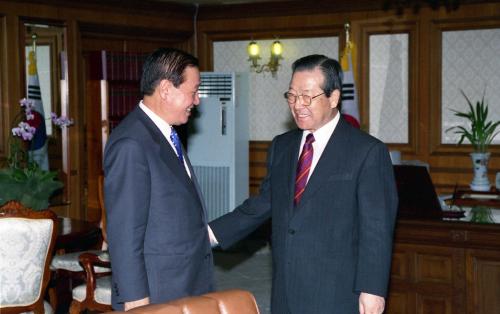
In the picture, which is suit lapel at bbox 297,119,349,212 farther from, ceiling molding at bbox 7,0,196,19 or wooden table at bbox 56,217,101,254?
ceiling molding at bbox 7,0,196,19

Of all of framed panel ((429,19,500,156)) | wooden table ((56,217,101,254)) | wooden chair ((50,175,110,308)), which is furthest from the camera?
framed panel ((429,19,500,156))

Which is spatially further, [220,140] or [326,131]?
[220,140]

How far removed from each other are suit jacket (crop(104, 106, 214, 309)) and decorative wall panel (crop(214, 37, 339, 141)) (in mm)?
5969

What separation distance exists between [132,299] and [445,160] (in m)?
5.94

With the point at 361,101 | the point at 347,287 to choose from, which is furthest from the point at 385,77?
the point at 347,287

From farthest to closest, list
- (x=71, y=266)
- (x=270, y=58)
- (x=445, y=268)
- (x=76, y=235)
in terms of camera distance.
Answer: (x=270, y=58), (x=71, y=266), (x=76, y=235), (x=445, y=268)

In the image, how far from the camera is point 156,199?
2.51m

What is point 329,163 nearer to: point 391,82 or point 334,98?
point 334,98

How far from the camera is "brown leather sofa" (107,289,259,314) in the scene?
188 centimetres

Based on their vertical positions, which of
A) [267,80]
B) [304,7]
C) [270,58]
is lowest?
[267,80]

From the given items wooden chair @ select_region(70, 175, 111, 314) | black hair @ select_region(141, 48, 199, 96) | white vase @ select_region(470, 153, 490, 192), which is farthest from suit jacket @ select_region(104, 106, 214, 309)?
white vase @ select_region(470, 153, 490, 192)

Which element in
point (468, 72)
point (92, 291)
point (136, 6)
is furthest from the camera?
point (136, 6)

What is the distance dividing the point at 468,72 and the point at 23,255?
531cm

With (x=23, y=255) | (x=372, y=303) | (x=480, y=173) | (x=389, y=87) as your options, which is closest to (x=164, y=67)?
(x=372, y=303)
